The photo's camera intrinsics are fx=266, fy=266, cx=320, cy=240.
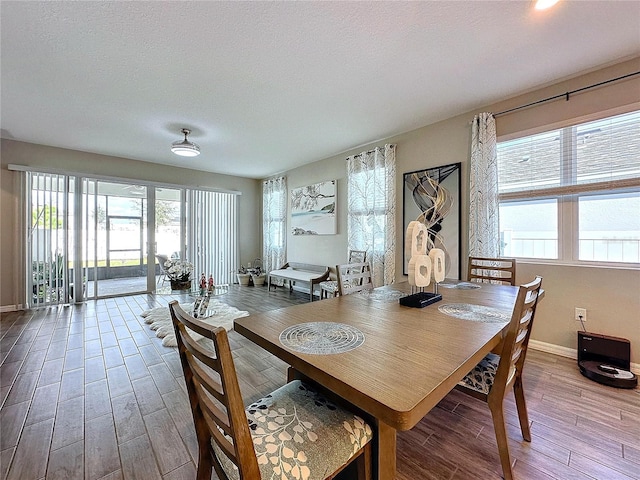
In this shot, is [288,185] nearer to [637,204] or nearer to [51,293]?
[51,293]

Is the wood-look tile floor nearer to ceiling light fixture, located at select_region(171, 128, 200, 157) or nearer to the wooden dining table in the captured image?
the wooden dining table

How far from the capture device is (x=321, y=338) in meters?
1.10

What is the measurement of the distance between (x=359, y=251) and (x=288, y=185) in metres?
2.58

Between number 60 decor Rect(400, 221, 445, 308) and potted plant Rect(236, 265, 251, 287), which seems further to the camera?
potted plant Rect(236, 265, 251, 287)

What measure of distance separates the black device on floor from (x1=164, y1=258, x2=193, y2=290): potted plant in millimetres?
4598

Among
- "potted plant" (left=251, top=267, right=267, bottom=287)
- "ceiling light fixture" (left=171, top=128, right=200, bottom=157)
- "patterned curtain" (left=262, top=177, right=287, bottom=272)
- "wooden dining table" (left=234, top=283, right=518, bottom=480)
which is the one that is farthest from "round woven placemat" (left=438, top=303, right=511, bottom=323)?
"potted plant" (left=251, top=267, right=267, bottom=287)

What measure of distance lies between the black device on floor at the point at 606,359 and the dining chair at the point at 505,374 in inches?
46.3

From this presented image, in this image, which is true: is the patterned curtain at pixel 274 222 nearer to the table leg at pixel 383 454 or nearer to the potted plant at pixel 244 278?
the potted plant at pixel 244 278

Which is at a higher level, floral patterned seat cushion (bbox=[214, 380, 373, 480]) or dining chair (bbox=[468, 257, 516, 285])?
dining chair (bbox=[468, 257, 516, 285])

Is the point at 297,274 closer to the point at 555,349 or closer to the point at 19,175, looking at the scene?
the point at 555,349

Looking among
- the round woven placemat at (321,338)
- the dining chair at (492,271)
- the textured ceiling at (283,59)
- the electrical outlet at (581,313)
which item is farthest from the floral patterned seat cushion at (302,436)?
the electrical outlet at (581,313)

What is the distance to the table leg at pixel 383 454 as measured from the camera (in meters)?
0.96

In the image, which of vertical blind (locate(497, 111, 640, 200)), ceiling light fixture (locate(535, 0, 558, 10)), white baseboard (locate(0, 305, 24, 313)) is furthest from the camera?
white baseboard (locate(0, 305, 24, 313))

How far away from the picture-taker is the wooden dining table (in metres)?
0.71
